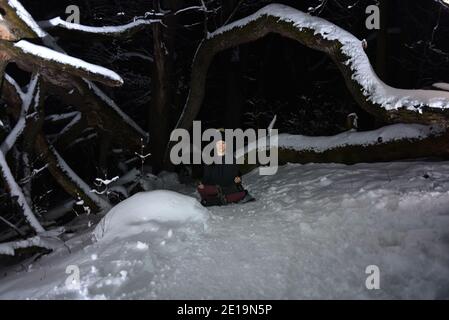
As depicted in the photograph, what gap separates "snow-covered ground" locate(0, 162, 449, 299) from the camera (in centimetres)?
338

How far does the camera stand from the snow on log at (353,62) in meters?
6.20

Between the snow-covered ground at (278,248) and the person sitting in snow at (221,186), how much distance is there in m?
0.48

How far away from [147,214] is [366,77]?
4.30m

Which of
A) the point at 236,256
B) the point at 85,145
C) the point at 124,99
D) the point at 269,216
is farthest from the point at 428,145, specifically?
the point at 124,99

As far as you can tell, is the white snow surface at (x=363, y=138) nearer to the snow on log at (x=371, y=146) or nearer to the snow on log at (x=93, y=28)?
the snow on log at (x=371, y=146)

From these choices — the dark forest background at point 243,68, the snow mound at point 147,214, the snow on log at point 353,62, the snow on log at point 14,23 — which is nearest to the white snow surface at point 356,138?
the snow on log at point 353,62

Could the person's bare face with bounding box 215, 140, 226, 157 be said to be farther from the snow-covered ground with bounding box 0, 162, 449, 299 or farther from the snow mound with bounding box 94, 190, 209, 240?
the snow mound with bounding box 94, 190, 209, 240

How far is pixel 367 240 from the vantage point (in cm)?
414

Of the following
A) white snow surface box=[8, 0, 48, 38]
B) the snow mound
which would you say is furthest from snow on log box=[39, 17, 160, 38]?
the snow mound

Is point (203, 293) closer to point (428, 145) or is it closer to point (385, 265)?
point (385, 265)

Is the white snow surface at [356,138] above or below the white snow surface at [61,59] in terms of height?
below

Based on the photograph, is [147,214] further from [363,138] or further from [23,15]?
[363,138]

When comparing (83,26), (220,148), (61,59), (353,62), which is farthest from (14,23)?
(353,62)
